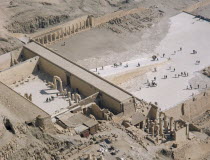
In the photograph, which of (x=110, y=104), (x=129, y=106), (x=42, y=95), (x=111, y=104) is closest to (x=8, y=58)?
(x=42, y=95)

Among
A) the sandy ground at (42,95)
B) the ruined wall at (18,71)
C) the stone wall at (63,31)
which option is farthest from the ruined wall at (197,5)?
the sandy ground at (42,95)

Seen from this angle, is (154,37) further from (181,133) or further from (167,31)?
(181,133)

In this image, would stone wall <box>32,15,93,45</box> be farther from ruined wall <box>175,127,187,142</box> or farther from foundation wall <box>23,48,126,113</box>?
ruined wall <box>175,127,187,142</box>

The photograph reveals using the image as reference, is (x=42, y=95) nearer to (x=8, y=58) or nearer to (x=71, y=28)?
(x=8, y=58)

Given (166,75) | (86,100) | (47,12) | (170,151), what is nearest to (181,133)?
(170,151)

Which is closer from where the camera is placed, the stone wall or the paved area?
the paved area

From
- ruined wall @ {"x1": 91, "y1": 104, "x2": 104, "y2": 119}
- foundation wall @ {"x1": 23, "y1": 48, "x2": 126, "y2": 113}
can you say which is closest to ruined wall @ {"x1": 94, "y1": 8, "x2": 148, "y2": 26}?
foundation wall @ {"x1": 23, "y1": 48, "x2": 126, "y2": 113}

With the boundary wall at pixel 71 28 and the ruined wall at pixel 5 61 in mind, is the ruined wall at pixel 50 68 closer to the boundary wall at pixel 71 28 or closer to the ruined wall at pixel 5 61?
the ruined wall at pixel 5 61
